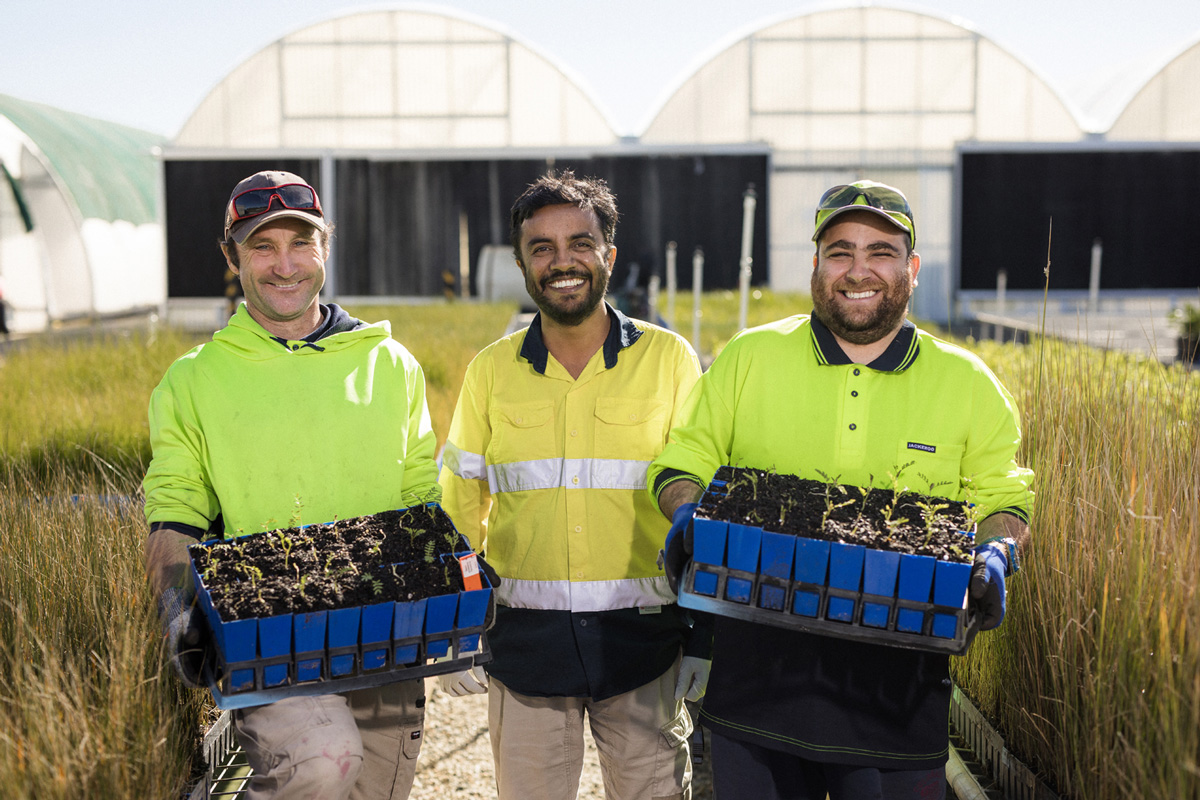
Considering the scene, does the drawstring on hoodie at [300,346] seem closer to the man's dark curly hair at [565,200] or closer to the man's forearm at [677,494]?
the man's dark curly hair at [565,200]

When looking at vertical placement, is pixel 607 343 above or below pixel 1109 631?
above

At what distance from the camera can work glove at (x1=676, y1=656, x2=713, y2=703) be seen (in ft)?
7.62

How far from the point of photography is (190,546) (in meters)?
1.92

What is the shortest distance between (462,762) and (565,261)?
1.96 meters

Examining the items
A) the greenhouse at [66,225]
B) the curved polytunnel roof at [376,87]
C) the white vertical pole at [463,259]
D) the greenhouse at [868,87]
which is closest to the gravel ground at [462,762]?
the white vertical pole at [463,259]

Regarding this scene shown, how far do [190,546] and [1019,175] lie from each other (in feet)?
62.7

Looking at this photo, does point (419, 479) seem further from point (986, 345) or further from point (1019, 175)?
point (1019, 175)

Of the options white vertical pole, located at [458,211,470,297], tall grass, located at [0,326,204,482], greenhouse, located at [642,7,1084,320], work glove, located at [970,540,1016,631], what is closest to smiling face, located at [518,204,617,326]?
work glove, located at [970,540,1016,631]

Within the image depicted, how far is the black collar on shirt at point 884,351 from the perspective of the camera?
2.09 m

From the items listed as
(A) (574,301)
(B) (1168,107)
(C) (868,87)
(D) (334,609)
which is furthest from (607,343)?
(B) (1168,107)

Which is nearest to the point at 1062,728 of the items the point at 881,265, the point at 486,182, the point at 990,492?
the point at 990,492

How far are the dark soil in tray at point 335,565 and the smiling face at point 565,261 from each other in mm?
617

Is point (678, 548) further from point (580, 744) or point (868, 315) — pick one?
point (580, 744)

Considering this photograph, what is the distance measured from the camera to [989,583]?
5.75ft
